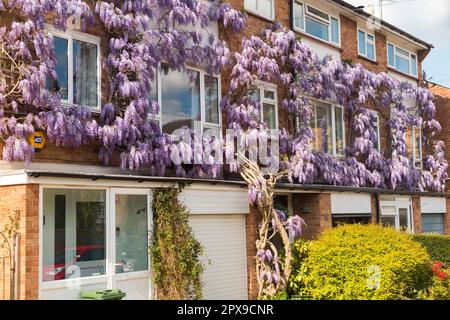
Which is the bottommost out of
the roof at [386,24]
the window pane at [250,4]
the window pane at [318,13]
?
the window pane at [250,4]

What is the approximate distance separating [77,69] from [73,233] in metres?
3.26

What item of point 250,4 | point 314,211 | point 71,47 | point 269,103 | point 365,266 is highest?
point 250,4

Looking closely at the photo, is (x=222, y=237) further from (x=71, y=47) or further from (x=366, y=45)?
(x=366, y=45)

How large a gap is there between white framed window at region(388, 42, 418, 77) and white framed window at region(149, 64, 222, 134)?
10.5 meters

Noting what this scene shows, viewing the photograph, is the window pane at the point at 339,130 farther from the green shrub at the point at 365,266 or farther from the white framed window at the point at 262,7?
the green shrub at the point at 365,266

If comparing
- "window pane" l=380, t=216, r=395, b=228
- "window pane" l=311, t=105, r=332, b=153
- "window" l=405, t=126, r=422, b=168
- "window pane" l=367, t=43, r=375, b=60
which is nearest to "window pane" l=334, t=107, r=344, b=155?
"window pane" l=311, t=105, r=332, b=153

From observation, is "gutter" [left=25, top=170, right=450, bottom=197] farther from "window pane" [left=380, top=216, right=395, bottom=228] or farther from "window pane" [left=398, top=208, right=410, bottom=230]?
"window pane" [left=380, top=216, right=395, bottom=228]

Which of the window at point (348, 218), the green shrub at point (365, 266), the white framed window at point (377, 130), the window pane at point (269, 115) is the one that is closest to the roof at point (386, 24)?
the white framed window at point (377, 130)

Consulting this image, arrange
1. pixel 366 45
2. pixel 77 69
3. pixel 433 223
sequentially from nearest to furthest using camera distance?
pixel 77 69
pixel 366 45
pixel 433 223

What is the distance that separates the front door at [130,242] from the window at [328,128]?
25.7ft

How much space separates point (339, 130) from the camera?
18578mm

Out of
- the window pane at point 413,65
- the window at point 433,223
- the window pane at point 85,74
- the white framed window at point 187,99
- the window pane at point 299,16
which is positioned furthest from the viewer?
the window pane at point 413,65

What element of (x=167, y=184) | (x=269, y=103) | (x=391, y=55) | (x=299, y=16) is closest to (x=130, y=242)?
(x=167, y=184)

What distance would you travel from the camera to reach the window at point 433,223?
2142 centimetres
